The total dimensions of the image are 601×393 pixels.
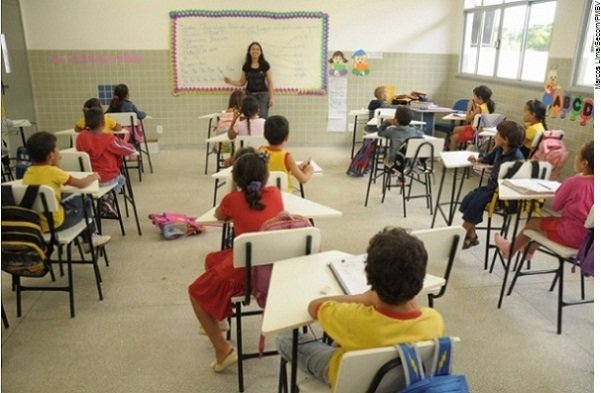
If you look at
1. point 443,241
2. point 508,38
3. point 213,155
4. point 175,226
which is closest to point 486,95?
point 508,38

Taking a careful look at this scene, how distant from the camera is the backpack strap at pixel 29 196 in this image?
2498 mm

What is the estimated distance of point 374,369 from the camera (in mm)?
1280

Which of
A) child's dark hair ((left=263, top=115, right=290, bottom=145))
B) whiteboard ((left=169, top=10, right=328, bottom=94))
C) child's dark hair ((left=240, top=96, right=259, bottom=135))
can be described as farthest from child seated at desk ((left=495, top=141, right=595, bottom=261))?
whiteboard ((left=169, top=10, right=328, bottom=94))

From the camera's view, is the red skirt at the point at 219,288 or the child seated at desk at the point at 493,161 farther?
the child seated at desk at the point at 493,161

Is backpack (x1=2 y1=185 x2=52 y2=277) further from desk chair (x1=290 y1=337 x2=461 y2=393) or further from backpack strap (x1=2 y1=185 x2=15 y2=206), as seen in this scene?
desk chair (x1=290 y1=337 x2=461 y2=393)

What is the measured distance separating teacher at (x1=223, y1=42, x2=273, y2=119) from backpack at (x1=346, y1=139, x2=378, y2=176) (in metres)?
1.78

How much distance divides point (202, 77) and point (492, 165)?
4813 millimetres

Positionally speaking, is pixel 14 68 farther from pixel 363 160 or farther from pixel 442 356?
pixel 442 356

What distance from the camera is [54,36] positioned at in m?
6.67

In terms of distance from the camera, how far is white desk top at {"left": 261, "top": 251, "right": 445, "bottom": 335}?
1522 mm

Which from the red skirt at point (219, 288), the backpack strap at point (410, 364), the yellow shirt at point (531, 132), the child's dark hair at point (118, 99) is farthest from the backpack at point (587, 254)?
the child's dark hair at point (118, 99)

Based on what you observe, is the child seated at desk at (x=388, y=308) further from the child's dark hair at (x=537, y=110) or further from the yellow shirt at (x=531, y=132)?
the child's dark hair at (x=537, y=110)

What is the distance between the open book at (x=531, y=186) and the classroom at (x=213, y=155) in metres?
0.74

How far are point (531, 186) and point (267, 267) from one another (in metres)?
1.80
